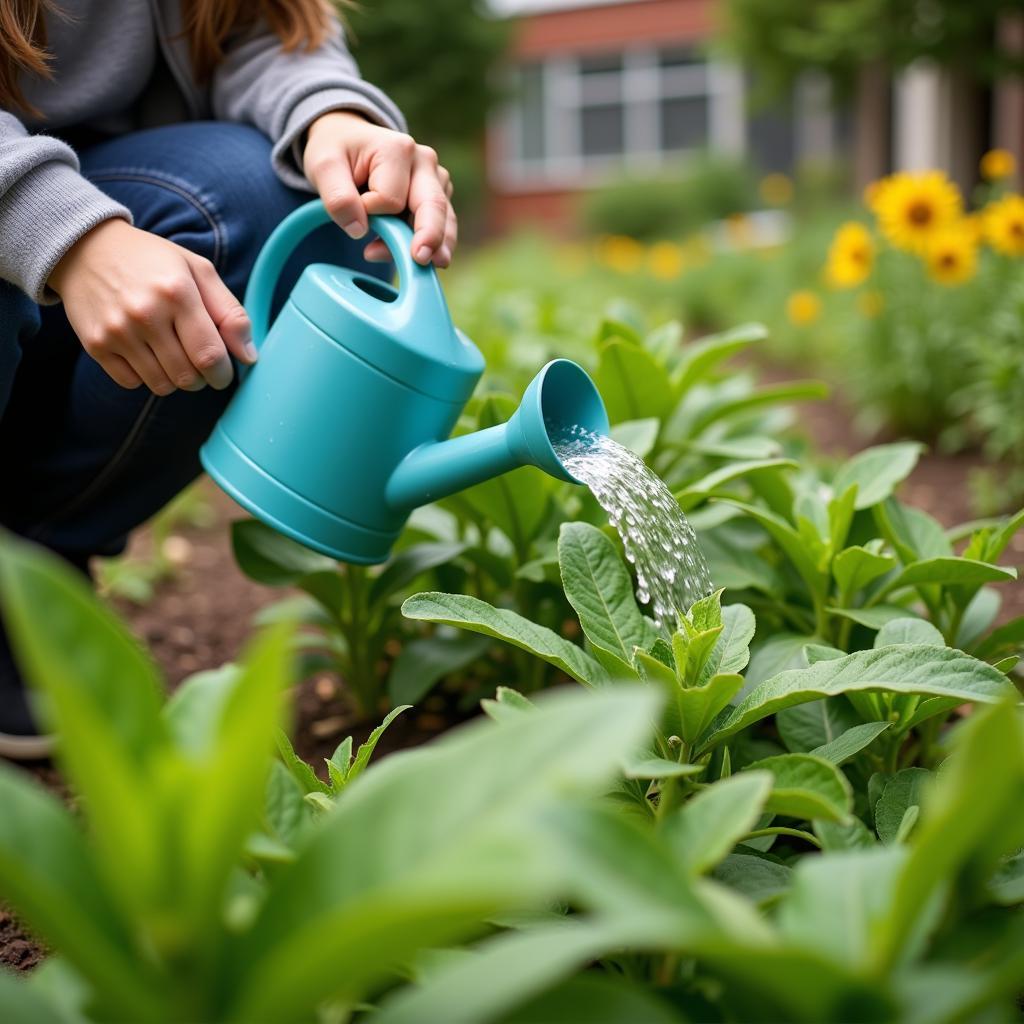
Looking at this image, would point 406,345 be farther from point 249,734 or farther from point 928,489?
point 928,489

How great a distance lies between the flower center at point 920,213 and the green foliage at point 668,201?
9.56 metres

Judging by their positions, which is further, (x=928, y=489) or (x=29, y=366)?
(x=928, y=489)

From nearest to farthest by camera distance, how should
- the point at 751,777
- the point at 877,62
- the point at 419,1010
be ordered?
the point at 419,1010 < the point at 751,777 < the point at 877,62

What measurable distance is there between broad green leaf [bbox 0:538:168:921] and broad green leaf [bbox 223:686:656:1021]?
0.28ft

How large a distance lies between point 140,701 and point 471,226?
16.6 metres

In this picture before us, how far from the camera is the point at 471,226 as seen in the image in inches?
656

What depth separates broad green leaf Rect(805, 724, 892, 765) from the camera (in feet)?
3.41

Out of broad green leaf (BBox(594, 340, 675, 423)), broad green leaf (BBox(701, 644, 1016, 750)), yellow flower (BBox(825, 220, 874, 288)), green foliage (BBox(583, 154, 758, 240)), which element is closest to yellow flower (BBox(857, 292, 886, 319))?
yellow flower (BBox(825, 220, 874, 288))

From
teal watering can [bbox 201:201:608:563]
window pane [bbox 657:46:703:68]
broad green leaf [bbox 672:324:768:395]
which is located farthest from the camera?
window pane [bbox 657:46:703:68]

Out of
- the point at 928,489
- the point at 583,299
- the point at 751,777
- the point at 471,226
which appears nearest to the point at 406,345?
the point at 751,777

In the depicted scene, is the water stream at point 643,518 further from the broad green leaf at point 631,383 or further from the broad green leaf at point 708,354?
the broad green leaf at point 708,354

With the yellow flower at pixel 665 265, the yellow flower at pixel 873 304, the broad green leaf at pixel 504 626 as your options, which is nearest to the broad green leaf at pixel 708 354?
the broad green leaf at pixel 504 626

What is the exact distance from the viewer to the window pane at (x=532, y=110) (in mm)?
19547

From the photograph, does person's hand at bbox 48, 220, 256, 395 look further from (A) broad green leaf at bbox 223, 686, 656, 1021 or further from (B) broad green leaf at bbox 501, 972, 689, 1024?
(B) broad green leaf at bbox 501, 972, 689, 1024
